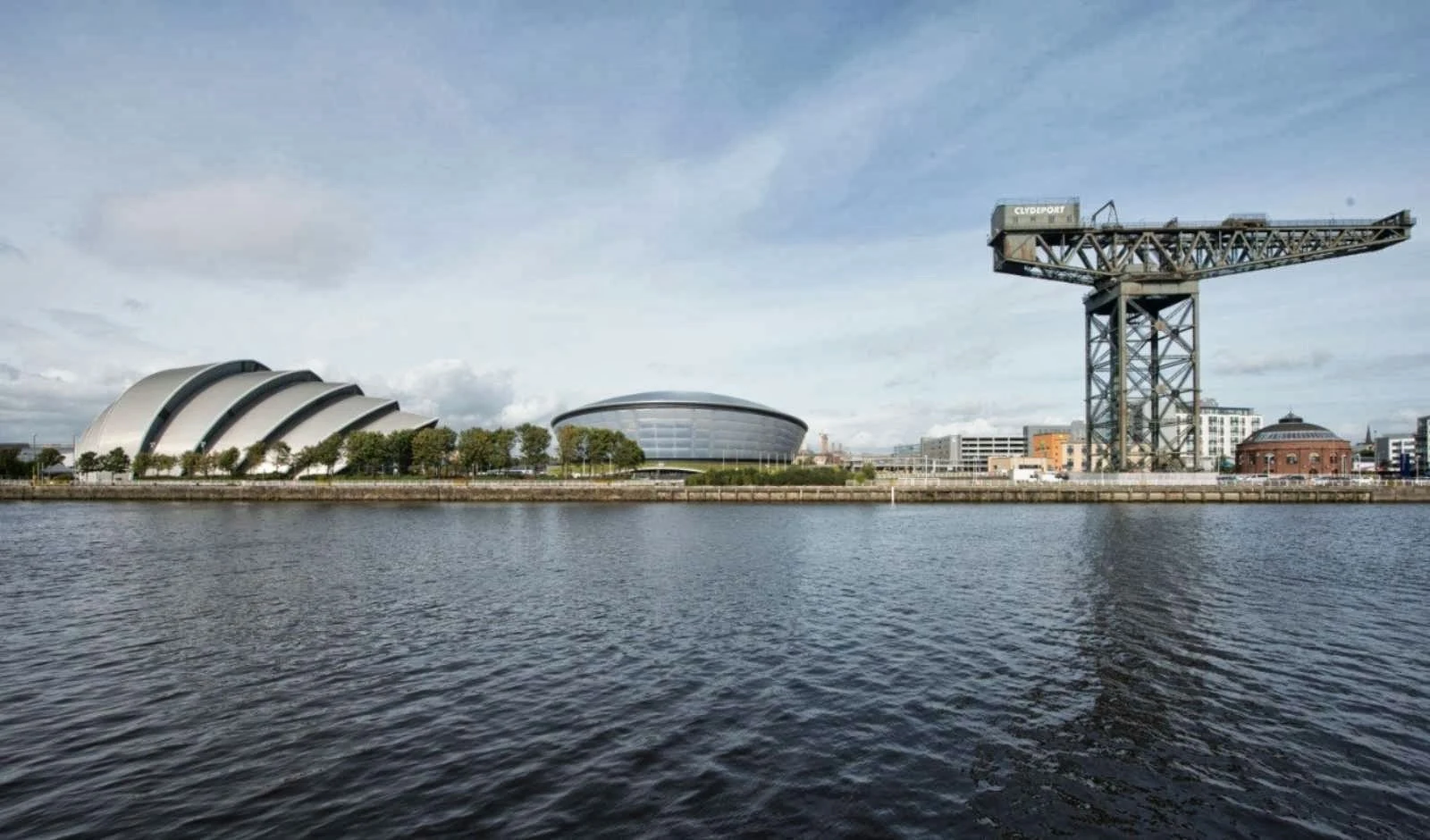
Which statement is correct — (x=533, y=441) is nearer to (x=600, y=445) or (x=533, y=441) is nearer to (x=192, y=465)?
(x=600, y=445)

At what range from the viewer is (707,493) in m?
95.2

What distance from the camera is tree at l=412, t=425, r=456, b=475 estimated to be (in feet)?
382

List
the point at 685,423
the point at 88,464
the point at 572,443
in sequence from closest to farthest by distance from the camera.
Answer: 1. the point at 88,464
2. the point at 572,443
3. the point at 685,423

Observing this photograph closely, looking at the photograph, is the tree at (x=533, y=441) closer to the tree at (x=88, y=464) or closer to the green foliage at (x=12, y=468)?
the tree at (x=88, y=464)

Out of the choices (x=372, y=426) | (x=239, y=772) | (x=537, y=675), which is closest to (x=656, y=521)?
(x=537, y=675)

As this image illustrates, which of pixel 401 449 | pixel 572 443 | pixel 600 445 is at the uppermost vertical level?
pixel 572 443

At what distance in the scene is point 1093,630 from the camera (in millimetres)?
21688

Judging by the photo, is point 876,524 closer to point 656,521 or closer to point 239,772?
point 656,521

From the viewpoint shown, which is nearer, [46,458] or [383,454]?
[383,454]

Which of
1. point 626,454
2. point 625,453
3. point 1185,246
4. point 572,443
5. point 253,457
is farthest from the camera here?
point 626,454

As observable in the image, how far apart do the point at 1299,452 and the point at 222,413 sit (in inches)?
7167

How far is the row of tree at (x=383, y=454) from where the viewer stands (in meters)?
114

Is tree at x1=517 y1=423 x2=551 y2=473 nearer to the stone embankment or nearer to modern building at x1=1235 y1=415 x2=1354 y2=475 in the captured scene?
the stone embankment

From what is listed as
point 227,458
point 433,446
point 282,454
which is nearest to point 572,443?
point 433,446
